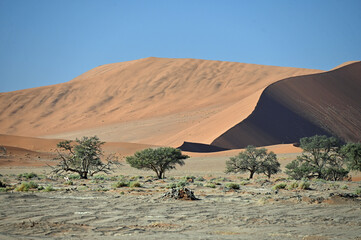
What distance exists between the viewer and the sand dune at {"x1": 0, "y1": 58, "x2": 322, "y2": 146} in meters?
71.6

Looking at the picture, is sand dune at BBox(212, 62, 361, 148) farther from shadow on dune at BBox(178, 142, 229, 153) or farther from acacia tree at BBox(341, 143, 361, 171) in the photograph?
acacia tree at BBox(341, 143, 361, 171)

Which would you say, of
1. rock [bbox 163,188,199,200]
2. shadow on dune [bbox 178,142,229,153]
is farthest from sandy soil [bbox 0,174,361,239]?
shadow on dune [bbox 178,142,229,153]

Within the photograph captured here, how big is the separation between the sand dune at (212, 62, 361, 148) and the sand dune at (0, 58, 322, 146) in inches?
131

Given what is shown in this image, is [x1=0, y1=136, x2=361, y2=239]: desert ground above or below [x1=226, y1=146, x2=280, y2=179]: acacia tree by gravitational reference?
below

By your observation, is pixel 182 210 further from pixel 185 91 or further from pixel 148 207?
pixel 185 91

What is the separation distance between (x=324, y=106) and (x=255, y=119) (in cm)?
1430

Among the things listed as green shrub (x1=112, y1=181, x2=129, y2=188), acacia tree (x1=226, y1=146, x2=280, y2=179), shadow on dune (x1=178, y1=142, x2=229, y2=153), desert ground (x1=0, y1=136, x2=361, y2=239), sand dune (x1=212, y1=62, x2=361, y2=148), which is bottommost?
desert ground (x1=0, y1=136, x2=361, y2=239)

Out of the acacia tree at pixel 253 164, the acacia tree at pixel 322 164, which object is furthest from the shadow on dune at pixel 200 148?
Result: the acacia tree at pixel 322 164

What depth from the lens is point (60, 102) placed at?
350 feet

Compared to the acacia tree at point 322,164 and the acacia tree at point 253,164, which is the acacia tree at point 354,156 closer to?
the acacia tree at point 322,164

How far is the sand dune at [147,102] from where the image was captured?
71.6 m

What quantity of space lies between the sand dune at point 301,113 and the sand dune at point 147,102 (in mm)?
3332

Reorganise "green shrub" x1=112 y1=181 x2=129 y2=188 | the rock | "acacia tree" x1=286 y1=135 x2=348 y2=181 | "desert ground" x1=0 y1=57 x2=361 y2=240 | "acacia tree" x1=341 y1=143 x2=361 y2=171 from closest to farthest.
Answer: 1. "desert ground" x1=0 y1=57 x2=361 y2=240
2. the rock
3. "green shrub" x1=112 y1=181 x2=129 y2=188
4. "acacia tree" x1=341 y1=143 x2=361 y2=171
5. "acacia tree" x1=286 y1=135 x2=348 y2=181

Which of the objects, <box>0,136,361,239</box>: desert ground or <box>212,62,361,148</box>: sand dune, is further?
<box>212,62,361,148</box>: sand dune
